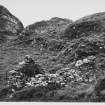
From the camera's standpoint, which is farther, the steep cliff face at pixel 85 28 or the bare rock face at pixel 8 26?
the bare rock face at pixel 8 26

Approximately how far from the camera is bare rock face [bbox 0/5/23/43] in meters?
59.0

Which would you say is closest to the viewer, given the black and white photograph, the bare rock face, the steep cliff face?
the black and white photograph

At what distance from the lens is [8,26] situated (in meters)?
63.2

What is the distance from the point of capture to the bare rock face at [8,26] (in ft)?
193

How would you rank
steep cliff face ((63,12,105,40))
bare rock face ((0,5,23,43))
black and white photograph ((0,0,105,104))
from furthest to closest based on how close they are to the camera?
bare rock face ((0,5,23,43)) → steep cliff face ((63,12,105,40)) → black and white photograph ((0,0,105,104))

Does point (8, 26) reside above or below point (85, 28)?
above

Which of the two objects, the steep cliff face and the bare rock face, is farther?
the bare rock face

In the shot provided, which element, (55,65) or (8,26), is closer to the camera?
(55,65)

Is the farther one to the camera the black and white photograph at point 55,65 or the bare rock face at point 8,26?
the bare rock face at point 8,26

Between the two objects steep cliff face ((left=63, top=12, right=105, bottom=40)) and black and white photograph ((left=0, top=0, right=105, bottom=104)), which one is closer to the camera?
black and white photograph ((left=0, top=0, right=105, bottom=104))

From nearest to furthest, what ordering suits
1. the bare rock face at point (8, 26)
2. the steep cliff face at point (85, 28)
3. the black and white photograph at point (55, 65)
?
the black and white photograph at point (55, 65) < the steep cliff face at point (85, 28) < the bare rock face at point (8, 26)

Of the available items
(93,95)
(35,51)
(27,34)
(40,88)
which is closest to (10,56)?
(35,51)

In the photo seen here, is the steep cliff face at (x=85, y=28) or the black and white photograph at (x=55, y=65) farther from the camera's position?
the steep cliff face at (x=85, y=28)

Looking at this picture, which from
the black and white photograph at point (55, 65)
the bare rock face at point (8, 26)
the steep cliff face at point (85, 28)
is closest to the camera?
the black and white photograph at point (55, 65)
